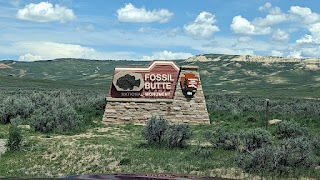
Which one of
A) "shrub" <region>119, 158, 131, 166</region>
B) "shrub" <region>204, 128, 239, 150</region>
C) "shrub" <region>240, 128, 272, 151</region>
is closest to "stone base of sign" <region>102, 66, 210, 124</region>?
"shrub" <region>204, 128, 239, 150</region>

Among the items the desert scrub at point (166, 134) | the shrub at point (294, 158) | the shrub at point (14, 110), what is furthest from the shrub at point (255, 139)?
the shrub at point (14, 110)

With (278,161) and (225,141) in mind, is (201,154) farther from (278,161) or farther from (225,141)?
(278,161)

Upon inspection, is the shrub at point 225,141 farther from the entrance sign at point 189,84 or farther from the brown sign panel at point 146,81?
the brown sign panel at point 146,81

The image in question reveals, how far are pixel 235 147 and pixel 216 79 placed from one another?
562 feet

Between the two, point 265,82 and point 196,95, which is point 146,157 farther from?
point 265,82

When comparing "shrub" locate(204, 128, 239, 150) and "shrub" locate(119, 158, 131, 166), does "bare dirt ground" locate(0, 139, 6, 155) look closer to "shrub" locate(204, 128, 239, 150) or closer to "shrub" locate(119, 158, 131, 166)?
"shrub" locate(119, 158, 131, 166)

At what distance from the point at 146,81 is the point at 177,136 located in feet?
34.3

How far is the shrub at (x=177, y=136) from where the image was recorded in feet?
51.6

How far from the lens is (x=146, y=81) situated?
1024 inches

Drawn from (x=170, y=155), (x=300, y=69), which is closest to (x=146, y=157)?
(x=170, y=155)

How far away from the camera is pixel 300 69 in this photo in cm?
19712

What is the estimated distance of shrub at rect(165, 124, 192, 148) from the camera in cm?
1574

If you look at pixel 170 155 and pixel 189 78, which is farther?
pixel 189 78

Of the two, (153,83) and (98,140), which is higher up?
(153,83)
